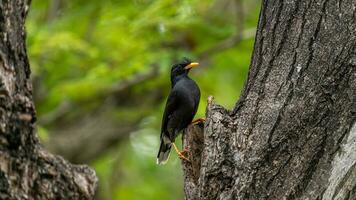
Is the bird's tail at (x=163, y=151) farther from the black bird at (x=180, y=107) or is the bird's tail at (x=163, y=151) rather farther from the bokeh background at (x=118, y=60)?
the bokeh background at (x=118, y=60)

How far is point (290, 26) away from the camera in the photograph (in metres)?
4.53

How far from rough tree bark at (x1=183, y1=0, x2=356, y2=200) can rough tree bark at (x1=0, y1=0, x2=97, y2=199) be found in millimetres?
780

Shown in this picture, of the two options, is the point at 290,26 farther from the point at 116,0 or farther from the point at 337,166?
the point at 116,0

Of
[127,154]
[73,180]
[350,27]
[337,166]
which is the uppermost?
[127,154]

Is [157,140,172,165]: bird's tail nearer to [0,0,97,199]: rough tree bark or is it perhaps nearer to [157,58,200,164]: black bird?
[157,58,200,164]: black bird

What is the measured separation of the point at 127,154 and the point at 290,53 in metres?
11.0

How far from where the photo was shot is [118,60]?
10742mm

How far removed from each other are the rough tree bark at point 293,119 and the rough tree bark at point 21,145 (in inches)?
30.7

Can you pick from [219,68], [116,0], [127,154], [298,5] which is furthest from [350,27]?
[127,154]

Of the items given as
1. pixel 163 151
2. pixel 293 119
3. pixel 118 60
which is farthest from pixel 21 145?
pixel 118 60

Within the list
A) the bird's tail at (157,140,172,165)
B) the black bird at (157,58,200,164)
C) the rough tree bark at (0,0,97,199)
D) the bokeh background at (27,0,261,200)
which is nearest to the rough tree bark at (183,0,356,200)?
the rough tree bark at (0,0,97,199)

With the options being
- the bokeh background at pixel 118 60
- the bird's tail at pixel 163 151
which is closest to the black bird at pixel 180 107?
the bird's tail at pixel 163 151

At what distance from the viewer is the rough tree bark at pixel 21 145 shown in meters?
3.85

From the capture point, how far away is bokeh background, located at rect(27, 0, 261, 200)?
32.7 feet
